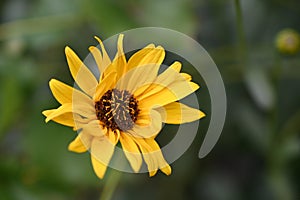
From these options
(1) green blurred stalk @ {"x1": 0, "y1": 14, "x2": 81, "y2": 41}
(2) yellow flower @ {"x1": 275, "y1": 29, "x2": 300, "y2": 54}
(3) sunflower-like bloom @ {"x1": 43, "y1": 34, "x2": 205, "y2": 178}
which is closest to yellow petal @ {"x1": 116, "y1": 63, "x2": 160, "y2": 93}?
(3) sunflower-like bloom @ {"x1": 43, "y1": 34, "x2": 205, "y2": 178}

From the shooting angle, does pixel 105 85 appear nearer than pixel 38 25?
Yes

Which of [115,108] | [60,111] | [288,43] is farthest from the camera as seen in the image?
[288,43]

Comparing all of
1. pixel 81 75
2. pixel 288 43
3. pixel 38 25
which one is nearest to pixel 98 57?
pixel 81 75

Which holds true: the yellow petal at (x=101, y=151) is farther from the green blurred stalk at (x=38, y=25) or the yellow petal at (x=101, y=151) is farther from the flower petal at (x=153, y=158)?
the green blurred stalk at (x=38, y=25)

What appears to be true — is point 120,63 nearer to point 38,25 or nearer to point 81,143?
point 81,143

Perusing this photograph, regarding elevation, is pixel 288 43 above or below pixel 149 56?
above

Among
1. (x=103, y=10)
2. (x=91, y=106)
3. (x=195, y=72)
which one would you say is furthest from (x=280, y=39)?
(x=91, y=106)

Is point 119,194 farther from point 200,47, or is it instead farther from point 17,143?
point 200,47

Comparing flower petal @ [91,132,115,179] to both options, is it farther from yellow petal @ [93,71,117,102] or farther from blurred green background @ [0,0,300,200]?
blurred green background @ [0,0,300,200]

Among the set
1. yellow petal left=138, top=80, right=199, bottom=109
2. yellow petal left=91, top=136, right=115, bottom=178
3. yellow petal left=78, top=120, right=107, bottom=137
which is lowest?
yellow petal left=91, top=136, right=115, bottom=178

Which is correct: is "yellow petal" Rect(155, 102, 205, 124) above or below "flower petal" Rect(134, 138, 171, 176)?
above
